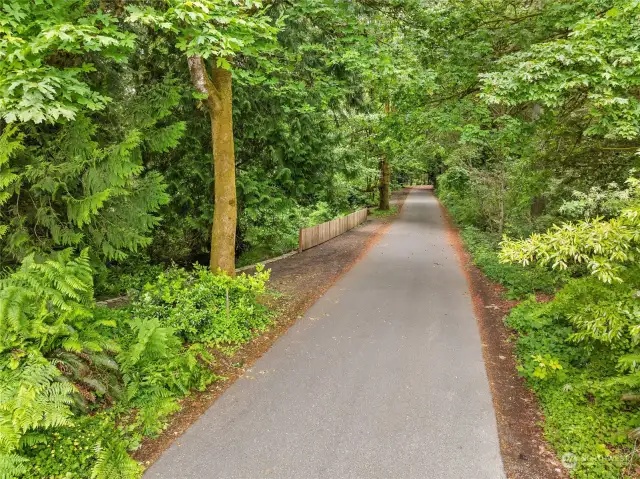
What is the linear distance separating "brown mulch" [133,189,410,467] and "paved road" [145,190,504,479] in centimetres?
15

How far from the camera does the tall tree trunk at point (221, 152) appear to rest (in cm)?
608

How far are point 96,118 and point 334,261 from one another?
7.29 m

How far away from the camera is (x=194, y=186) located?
29.5 feet

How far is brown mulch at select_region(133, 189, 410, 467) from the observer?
3900mm

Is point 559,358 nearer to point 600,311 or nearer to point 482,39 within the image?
point 600,311

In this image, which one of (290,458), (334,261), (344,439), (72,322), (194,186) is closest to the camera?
(290,458)

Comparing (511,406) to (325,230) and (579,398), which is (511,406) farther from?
(325,230)

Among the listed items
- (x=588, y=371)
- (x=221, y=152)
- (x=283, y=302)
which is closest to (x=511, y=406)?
(x=588, y=371)

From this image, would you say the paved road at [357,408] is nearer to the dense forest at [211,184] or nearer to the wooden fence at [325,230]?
the dense forest at [211,184]

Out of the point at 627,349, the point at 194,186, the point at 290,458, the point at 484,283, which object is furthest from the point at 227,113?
the point at 484,283

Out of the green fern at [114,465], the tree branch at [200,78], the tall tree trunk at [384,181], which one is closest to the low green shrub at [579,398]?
the green fern at [114,465]

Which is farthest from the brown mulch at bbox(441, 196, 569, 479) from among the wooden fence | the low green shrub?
the wooden fence

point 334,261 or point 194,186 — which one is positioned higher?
point 194,186

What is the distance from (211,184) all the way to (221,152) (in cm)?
273
